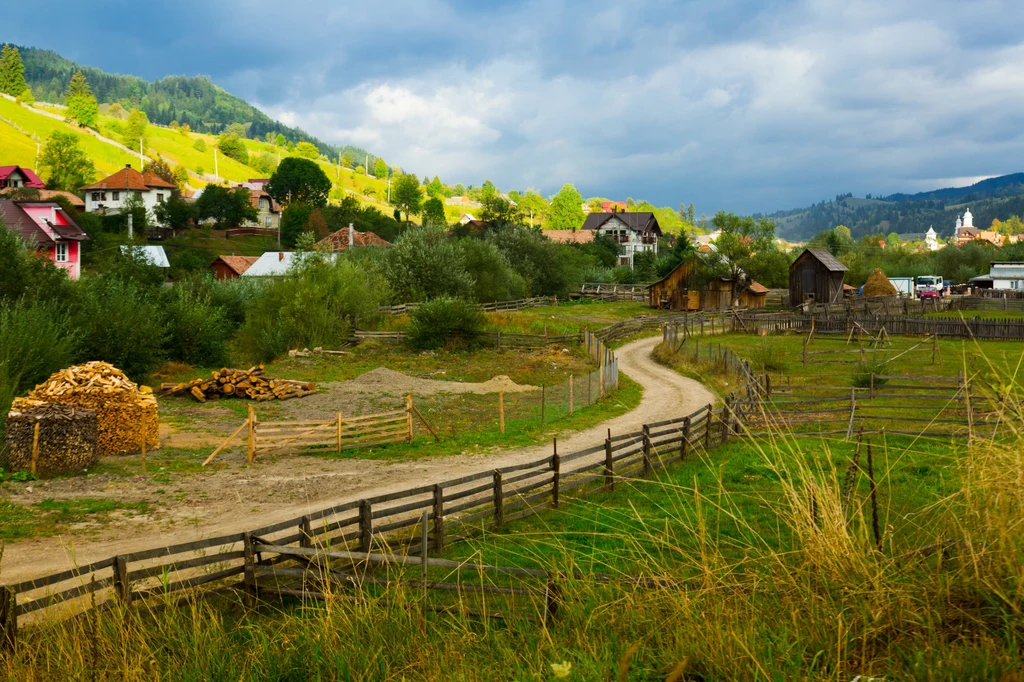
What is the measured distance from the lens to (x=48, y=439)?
56.0ft

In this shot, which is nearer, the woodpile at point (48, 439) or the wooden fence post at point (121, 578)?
the wooden fence post at point (121, 578)

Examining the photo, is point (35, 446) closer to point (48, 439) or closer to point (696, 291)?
point (48, 439)

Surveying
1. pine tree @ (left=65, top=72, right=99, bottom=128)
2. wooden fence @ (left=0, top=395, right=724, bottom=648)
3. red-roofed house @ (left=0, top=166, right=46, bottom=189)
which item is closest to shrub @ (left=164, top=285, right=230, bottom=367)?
wooden fence @ (left=0, top=395, right=724, bottom=648)

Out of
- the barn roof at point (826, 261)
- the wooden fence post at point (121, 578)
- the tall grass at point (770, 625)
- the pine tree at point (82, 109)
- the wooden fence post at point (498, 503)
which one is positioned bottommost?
the wooden fence post at point (498, 503)

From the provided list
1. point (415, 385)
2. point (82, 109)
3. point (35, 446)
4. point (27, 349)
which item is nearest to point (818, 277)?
point (415, 385)

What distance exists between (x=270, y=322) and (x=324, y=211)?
83.2 m

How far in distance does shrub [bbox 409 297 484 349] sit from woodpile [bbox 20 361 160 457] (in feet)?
74.8

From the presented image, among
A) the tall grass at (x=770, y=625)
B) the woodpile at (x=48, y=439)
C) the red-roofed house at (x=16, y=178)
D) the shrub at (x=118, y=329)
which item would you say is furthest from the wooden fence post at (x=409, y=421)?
the red-roofed house at (x=16, y=178)

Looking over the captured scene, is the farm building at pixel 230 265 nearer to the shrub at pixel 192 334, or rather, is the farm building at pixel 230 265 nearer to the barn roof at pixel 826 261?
the shrub at pixel 192 334

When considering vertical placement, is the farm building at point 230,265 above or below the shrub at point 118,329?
above

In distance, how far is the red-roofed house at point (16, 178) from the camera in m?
96.3

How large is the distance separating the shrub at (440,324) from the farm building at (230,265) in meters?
41.6

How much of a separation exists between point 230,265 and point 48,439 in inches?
2586

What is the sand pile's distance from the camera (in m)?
31.0
